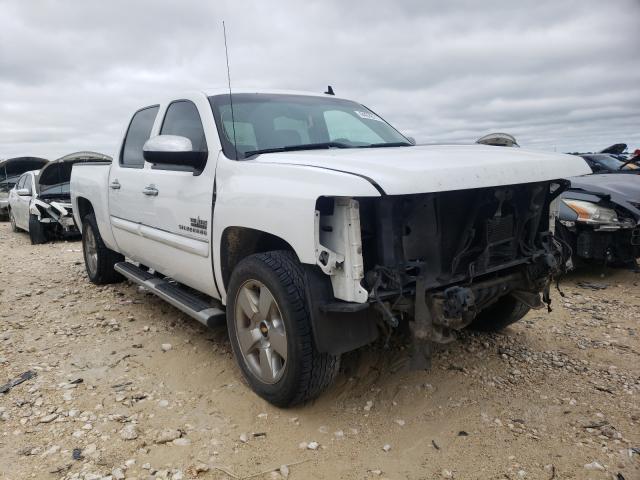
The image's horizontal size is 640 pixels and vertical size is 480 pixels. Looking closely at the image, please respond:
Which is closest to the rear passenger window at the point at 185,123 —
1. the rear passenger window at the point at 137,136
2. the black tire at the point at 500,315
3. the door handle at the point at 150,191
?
the rear passenger window at the point at 137,136

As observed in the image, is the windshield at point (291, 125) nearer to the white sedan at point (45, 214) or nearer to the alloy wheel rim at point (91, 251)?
the alloy wheel rim at point (91, 251)

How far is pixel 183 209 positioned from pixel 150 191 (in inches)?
21.7

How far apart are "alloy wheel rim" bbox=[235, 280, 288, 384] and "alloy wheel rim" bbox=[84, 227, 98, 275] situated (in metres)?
3.23

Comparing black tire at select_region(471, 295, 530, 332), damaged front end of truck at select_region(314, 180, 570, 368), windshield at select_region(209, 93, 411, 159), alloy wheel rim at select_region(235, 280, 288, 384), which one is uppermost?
windshield at select_region(209, 93, 411, 159)

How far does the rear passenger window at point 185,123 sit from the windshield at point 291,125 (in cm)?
18

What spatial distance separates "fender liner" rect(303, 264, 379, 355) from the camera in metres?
2.43

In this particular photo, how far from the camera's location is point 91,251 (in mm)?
5793

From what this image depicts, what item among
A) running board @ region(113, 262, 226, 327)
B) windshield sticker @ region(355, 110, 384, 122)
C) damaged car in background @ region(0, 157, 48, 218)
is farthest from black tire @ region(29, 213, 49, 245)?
windshield sticker @ region(355, 110, 384, 122)

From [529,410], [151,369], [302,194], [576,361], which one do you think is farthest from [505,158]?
[151,369]

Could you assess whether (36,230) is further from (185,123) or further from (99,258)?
(185,123)

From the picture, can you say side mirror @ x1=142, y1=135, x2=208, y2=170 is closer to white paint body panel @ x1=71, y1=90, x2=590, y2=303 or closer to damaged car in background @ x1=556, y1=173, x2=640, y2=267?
white paint body panel @ x1=71, y1=90, x2=590, y2=303

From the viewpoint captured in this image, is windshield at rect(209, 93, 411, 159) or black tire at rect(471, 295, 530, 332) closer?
windshield at rect(209, 93, 411, 159)

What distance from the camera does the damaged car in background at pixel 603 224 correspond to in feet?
16.1

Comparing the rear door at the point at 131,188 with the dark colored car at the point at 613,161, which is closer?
the rear door at the point at 131,188
